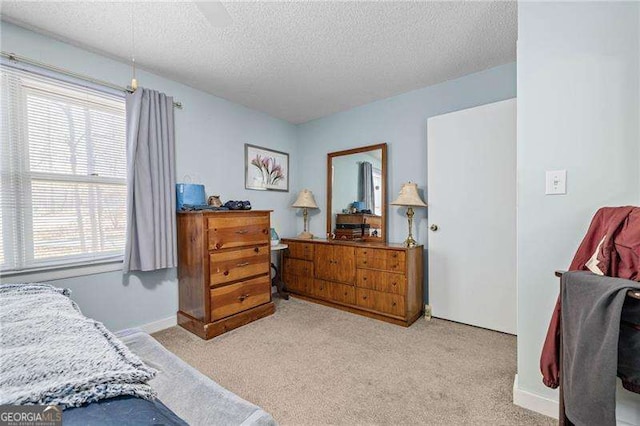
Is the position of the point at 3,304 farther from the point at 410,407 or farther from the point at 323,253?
the point at 323,253

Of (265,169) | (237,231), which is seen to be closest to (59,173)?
(237,231)

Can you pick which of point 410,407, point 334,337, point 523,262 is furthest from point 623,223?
point 334,337

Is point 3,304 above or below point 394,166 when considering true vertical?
below

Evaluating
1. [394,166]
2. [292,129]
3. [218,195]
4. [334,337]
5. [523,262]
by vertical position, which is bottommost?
[334,337]

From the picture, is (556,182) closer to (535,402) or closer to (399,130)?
(535,402)

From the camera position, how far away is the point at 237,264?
265 centimetres

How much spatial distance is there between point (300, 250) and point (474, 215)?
75.7 inches

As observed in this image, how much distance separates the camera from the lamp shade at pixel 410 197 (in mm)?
2814

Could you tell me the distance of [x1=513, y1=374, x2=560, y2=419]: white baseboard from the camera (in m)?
1.46

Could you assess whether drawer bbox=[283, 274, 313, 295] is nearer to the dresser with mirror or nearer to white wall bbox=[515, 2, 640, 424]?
the dresser with mirror

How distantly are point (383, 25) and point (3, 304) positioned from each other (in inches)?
101

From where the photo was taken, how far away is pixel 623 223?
1094 mm

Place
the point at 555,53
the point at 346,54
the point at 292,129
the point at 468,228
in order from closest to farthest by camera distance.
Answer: the point at 555,53 < the point at 346,54 < the point at 468,228 < the point at 292,129

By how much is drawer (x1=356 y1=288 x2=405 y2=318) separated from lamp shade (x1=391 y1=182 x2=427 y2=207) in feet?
2.98
